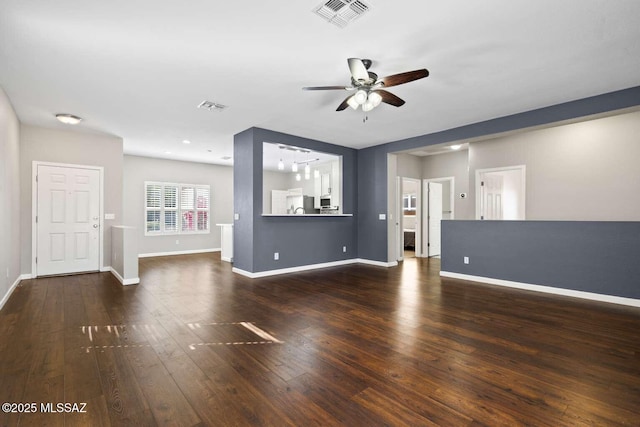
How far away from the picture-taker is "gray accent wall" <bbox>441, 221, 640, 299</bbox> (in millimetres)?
3799

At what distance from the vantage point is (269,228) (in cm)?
551

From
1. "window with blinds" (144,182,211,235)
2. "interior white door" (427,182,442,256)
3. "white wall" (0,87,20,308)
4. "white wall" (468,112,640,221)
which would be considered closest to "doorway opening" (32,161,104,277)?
"white wall" (0,87,20,308)

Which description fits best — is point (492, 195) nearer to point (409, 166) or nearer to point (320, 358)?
point (409, 166)

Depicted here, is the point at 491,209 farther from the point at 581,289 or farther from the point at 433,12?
the point at 433,12

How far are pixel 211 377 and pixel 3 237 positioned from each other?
3774 millimetres

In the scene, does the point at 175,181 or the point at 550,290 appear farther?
the point at 175,181

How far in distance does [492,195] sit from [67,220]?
329 inches

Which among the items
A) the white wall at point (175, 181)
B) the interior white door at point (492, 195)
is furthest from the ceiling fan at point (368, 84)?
the white wall at point (175, 181)

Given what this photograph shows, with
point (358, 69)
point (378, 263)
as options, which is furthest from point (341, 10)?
point (378, 263)

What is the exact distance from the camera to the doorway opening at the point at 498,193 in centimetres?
593

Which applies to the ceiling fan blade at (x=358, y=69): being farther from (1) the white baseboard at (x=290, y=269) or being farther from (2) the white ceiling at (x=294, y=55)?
(1) the white baseboard at (x=290, y=269)

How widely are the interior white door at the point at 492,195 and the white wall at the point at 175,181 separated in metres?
7.15

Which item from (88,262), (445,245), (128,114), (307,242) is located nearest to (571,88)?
(445,245)

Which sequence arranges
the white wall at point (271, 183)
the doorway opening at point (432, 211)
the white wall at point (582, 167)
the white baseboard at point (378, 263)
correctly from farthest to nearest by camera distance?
1. the white wall at point (271, 183)
2. the doorway opening at point (432, 211)
3. the white baseboard at point (378, 263)
4. the white wall at point (582, 167)
